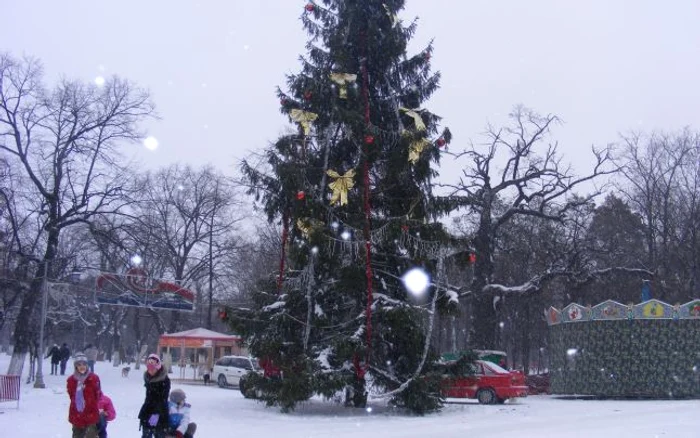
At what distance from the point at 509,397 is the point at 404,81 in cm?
1109

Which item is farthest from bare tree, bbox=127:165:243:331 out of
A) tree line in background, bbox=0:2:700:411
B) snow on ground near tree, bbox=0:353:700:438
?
snow on ground near tree, bbox=0:353:700:438

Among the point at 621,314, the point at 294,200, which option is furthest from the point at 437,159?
the point at 621,314

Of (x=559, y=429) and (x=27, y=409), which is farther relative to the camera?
(x=27, y=409)

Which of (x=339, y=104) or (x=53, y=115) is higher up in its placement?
(x=53, y=115)

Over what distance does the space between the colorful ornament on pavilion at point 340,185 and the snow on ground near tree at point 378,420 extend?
5.62m

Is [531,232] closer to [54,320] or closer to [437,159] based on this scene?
[437,159]

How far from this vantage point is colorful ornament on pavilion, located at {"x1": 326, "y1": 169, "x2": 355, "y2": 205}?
61.8 ft

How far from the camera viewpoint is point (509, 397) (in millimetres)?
23984

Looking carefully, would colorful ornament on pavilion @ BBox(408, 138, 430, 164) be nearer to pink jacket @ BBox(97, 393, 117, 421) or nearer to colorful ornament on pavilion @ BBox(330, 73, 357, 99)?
colorful ornament on pavilion @ BBox(330, 73, 357, 99)

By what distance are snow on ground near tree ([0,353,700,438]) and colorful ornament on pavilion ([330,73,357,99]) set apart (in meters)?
8.66

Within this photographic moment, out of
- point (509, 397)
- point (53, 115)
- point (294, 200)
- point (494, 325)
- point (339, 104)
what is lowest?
point (509, 397)

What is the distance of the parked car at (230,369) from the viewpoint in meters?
32.1

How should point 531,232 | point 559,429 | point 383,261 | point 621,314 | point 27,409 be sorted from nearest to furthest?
point 559,429
point 27,409
point 383,261
point 621,314
point 531,232

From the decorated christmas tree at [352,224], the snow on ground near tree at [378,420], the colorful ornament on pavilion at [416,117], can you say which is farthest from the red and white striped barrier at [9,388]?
the colorful ornament on pavilion at [416,117]
